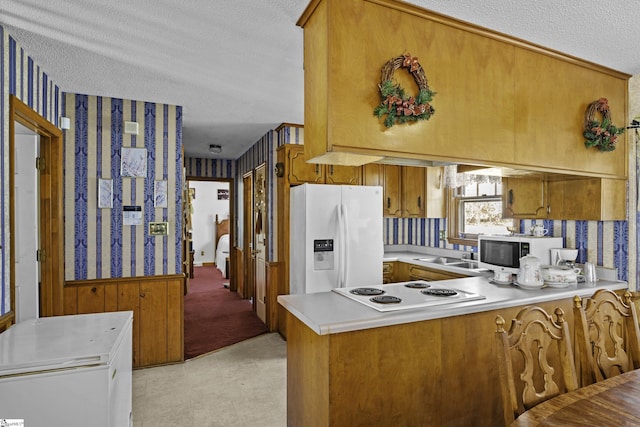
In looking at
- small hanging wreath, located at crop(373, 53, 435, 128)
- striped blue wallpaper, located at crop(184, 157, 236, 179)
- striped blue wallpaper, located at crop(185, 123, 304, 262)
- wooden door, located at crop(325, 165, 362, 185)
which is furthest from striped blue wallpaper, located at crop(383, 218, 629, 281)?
striped blue wallpaper, located at crop(184, 157, 236, 179)

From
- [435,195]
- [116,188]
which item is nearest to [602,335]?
[435,195]

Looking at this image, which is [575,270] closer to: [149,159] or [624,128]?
[624,128]

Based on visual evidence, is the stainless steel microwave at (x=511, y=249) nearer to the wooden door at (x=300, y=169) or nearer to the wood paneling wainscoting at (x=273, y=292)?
the wooden door at (x=300, y=169)

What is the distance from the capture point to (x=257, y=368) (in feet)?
11.5

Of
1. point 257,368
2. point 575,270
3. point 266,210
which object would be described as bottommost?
point 257,368

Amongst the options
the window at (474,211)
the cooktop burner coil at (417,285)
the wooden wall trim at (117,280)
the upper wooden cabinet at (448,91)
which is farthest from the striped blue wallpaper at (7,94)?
the window at (474,211)

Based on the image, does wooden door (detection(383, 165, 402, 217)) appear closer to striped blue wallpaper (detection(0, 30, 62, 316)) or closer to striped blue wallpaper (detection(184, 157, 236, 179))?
striped blue wallpaper (detection(184, 157, 236, 179))

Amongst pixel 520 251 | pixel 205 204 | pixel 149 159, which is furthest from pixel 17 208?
pixel 205 204

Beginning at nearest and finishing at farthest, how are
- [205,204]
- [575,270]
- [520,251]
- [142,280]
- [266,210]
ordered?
[575,270], [520,251], [142,280], [266,210], [205,204]

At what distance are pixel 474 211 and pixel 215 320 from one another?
3668 millimetres

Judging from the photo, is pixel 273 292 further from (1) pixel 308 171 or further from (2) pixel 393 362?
(2) pixel 393 362

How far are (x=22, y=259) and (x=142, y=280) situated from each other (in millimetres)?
917

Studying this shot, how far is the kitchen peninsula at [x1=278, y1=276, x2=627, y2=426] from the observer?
181 centimetres

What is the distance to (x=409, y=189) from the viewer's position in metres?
4.79
